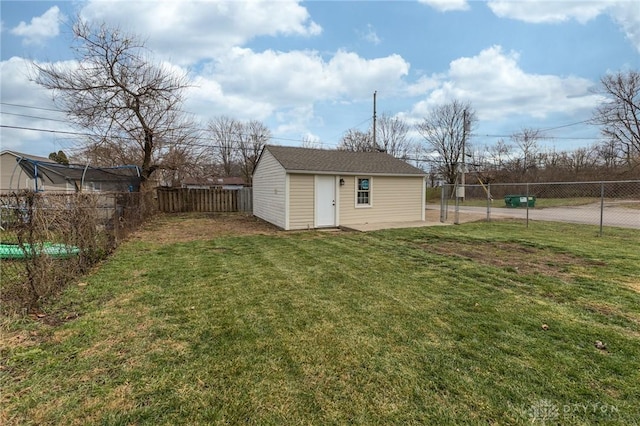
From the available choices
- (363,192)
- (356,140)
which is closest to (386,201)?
(363,192)

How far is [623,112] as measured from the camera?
28.2 m

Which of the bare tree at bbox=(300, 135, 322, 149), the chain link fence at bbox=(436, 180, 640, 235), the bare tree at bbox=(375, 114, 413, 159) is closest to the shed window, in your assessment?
the chain link fence at bbox=(436, 180, 640, 235)

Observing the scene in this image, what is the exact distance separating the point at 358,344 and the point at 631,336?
8.57 feet

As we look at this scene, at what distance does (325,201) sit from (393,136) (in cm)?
2960

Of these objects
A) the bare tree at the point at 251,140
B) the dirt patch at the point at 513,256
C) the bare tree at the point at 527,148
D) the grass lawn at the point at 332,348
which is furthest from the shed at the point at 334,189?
the bare tree at the point at 527,148

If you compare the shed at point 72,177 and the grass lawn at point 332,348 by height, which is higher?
the shed at point 72,177

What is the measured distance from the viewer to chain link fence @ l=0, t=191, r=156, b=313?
3.62m

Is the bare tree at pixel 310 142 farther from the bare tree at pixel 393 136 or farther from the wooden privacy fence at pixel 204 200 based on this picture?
the wooden privacy fence at pixel 204 200

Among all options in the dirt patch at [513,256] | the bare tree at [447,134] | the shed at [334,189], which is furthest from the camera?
the bare tree at [447,134]

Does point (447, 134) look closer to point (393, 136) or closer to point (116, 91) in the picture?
point (393, 136)

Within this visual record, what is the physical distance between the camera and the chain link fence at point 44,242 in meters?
3.62

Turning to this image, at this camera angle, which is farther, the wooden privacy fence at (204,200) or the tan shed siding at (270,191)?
the wooden privacy fence at (204,200)

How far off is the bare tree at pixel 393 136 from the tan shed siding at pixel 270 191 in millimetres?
25858

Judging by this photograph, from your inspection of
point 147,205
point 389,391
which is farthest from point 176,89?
point 389,391
